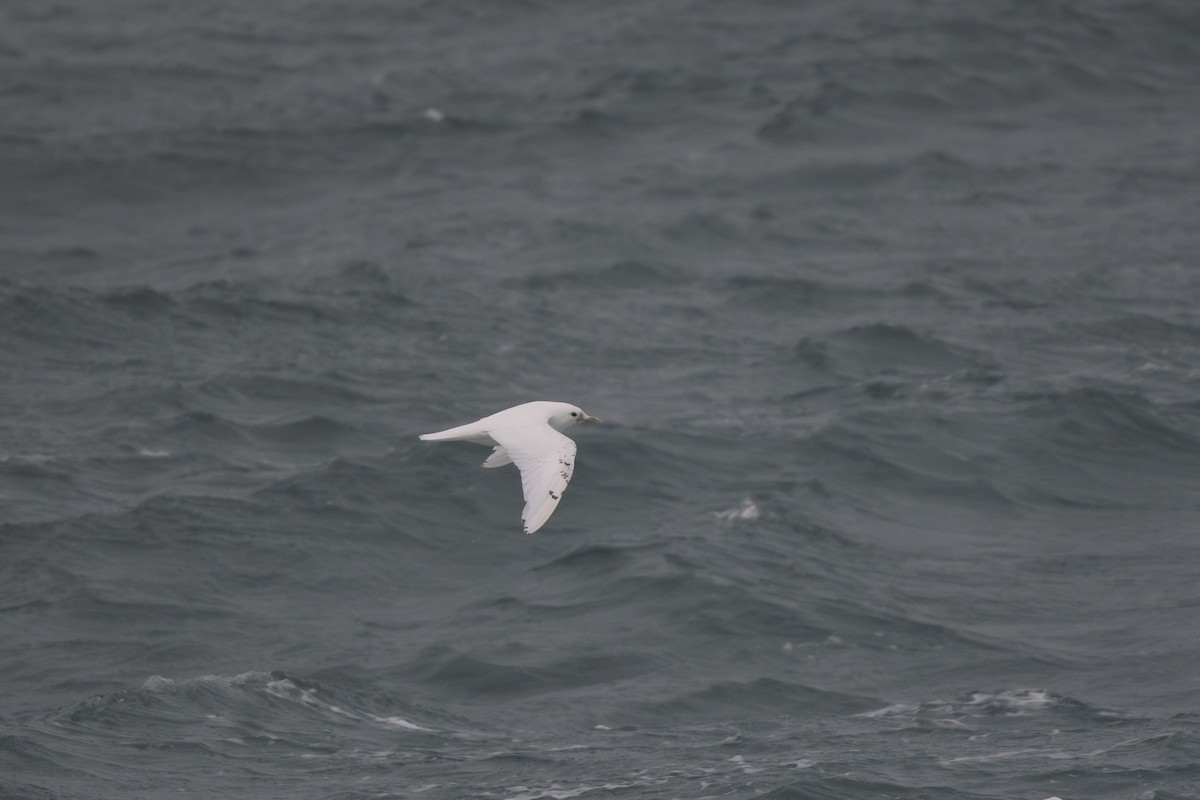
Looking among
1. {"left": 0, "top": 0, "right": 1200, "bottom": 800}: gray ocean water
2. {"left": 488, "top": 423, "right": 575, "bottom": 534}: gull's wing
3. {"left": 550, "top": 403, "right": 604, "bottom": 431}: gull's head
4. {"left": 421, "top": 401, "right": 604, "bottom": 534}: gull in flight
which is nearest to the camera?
{"left": 488, "top": 423, "right": 575, "bottom": 534}: gull's wing

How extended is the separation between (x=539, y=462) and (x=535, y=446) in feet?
1.03

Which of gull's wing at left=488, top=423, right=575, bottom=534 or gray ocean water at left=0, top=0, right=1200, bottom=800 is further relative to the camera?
gray ocean water at left=0, top=0, right=1200, bottom=800

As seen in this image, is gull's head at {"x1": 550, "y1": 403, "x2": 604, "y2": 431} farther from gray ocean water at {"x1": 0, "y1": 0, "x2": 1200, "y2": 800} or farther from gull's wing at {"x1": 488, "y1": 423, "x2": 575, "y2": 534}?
gray ocean water at {"x1": 0, "y1": 0, "x2": 1200, "y2": 800}

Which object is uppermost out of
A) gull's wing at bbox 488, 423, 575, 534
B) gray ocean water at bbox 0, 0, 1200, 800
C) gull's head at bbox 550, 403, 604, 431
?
gull's wing at bbox 488, 423, 575, 534

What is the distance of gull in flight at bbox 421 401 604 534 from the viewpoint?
49.9 ft

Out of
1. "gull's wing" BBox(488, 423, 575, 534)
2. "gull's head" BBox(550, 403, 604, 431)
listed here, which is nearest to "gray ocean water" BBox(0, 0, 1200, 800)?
"gull's head" BBox(550, 403, 604, 431)

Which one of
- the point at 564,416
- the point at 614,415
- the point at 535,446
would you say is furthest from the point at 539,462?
the point at 614,415

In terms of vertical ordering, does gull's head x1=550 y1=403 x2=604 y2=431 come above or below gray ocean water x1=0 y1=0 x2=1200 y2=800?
above

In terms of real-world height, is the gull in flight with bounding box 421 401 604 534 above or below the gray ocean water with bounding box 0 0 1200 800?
above

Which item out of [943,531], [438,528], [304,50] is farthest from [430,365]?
[304,50]

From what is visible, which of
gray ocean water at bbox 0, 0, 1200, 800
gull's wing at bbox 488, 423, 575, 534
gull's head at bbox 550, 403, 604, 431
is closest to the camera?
gull's wing at bbox 488, 423, 575, 534

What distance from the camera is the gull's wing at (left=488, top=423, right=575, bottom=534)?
15102 mm

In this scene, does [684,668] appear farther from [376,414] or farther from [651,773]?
[376,414]

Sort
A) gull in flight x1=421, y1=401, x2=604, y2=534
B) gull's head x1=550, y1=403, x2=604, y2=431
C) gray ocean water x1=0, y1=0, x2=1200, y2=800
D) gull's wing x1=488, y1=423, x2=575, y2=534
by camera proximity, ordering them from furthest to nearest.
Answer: gray ocean water x1=0, y1=0, x2=1200, y2=800, gull's head x1=550, y1=403, x2=604, y2=431, gull in flight x1=421, y1=401, x2=604, y2=534, gull's wing x1=488, y1=423, x2=575, y2=534
